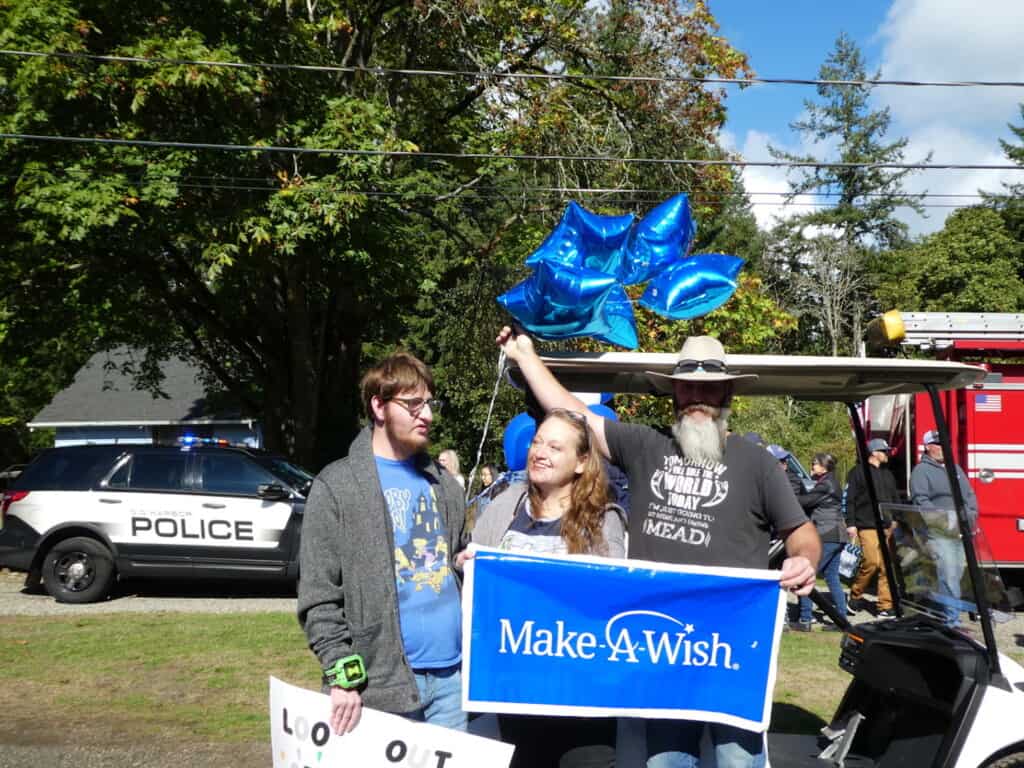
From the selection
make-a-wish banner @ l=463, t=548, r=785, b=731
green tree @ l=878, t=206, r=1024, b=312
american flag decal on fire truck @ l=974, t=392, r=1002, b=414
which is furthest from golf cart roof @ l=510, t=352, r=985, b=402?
green tree @ l=878, t=206, r=1024, b=312

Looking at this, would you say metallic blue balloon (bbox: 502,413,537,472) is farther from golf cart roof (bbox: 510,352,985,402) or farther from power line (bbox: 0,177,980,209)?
power line (bbox: 0,177,980,209)

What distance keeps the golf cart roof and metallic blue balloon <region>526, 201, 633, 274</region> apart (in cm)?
51

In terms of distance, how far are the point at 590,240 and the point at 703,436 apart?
1.26 metres

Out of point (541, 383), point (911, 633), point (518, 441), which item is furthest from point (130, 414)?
point (911, 633)

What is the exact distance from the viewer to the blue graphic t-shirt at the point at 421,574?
11.1 ft

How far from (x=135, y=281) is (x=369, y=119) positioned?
221 inches

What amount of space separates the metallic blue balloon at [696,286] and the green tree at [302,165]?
1065 centimetres

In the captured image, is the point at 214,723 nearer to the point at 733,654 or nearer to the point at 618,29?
the point at 733,654

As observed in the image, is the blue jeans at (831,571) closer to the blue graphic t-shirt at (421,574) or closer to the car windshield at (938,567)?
the car windshield at (938,567)

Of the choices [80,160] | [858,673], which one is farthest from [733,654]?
[80,160]

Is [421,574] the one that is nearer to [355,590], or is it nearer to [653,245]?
[355,590]

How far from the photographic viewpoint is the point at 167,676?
8.07 meters

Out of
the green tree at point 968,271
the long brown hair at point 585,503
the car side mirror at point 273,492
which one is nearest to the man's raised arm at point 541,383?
the long brown hair at point 585,503

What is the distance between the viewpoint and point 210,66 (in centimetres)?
1395
